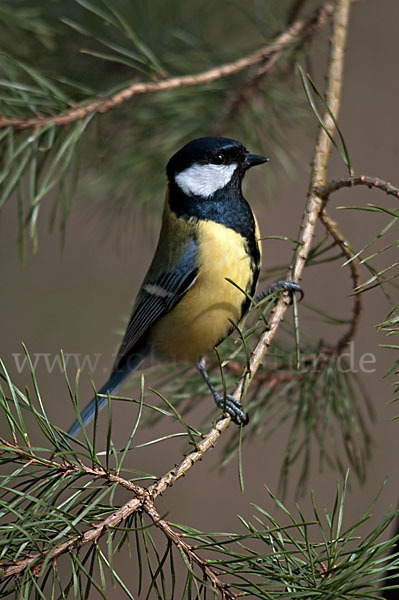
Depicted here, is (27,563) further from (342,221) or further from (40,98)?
(342,221)

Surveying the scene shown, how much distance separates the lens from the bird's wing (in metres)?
1.04

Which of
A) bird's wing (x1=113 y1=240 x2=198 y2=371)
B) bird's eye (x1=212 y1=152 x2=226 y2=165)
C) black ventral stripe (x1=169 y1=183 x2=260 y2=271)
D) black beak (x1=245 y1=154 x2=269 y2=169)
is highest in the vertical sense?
black beak (x1=245 y1=154 x2=269 y2=169)

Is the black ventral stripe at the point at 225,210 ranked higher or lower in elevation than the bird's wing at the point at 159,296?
higher

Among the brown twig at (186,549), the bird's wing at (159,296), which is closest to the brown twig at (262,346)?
the brown twig at (186,549)

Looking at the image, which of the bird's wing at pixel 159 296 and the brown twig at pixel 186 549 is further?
the bird's wing at pixel 159 296

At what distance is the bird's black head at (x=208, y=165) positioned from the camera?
102 centimetres

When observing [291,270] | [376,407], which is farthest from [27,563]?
[376,407]

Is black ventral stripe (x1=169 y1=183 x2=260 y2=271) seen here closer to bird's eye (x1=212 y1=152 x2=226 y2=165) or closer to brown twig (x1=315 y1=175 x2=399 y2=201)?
bird's eye (x1=212 y1=152 x2=226 y2=165)

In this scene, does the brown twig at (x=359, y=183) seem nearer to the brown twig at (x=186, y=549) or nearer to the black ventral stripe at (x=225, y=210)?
the black ventral stripe at (x=225, y=210)

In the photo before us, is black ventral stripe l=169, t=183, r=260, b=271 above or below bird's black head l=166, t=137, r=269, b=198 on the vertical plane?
below

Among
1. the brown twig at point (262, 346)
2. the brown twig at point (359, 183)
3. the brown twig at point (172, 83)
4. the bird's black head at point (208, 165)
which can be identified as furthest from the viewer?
the bird's black head at point (208, 165)

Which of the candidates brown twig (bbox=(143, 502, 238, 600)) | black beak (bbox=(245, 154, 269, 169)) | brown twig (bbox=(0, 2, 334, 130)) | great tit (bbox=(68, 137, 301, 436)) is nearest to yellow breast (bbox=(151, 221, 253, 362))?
great tit (bbox=(68, 137, 301, 436))

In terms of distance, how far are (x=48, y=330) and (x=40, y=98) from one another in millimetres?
1167

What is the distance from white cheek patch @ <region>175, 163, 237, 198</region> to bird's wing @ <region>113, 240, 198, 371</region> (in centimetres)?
9
